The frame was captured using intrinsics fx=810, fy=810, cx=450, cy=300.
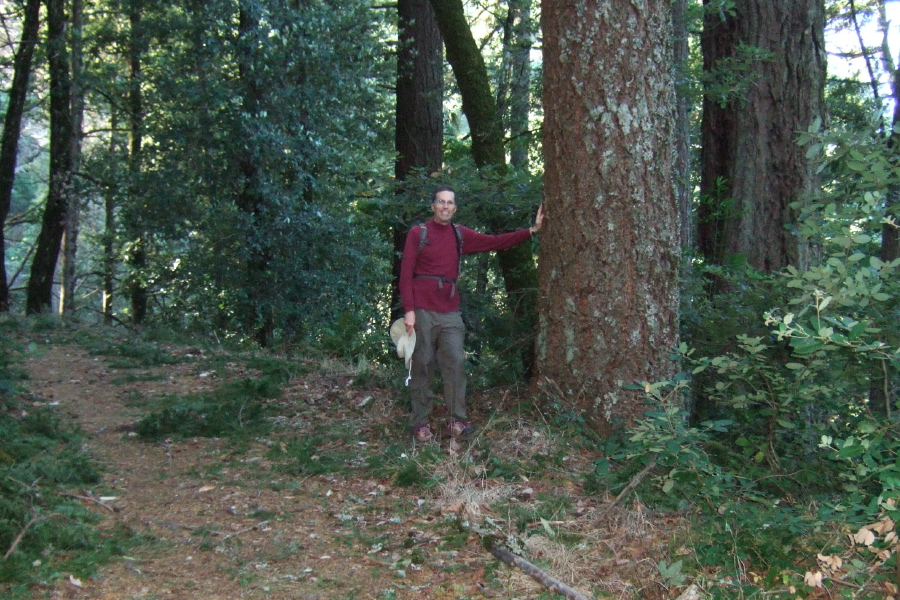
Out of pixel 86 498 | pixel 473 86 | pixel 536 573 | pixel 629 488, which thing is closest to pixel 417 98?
pixel 473 86

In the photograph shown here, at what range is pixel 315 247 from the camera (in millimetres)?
14305

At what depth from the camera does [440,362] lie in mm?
6609

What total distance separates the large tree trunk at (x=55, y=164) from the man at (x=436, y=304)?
11394mm

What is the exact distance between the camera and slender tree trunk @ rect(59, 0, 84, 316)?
15.5 m

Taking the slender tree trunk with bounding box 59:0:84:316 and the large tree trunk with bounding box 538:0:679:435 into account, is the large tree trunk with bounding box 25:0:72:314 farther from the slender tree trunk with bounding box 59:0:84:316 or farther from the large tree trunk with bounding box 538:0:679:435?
the large tree trunk with bounding box 538:0:679:435

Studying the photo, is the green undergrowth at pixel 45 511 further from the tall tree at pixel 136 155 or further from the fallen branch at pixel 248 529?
the tall tree at pixel 136 155

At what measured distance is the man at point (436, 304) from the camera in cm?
642

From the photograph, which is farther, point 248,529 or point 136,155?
point 136,155

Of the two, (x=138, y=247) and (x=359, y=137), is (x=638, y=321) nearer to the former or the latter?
(x=359, y=137)

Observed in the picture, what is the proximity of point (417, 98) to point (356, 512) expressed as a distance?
794 centimetres

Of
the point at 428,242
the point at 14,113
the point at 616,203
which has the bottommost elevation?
the point at 428,242

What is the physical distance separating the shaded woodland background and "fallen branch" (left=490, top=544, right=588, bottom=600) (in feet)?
2.69

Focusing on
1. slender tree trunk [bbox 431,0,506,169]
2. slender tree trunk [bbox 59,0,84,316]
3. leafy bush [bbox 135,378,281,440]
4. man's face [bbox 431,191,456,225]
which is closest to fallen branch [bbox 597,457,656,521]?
man's face [bbox 431,191,456,225]

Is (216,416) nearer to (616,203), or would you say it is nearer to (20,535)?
(20,535)
